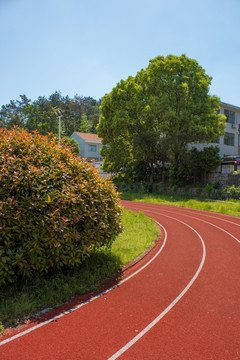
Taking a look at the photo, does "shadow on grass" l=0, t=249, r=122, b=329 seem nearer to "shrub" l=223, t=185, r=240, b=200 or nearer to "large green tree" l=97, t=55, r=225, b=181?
"shrub" l=223, t=185, r=240, b=200

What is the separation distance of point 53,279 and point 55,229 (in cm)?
135

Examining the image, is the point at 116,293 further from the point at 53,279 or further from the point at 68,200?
the point at 68,200

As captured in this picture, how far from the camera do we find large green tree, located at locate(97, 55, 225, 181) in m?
24.6

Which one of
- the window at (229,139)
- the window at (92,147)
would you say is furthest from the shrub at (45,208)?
the window at (92,147)

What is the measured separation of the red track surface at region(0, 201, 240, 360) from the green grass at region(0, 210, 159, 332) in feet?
1.27

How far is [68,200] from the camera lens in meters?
5.58

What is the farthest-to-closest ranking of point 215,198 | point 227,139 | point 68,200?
point 227,139 < point 215,198 < point 68,200

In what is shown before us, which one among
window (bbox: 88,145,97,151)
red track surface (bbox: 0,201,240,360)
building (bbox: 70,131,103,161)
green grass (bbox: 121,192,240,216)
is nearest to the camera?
red track surface (bbox: 0,201,240,360)

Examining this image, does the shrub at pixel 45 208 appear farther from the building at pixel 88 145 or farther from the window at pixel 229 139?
the building at pixel 88 145

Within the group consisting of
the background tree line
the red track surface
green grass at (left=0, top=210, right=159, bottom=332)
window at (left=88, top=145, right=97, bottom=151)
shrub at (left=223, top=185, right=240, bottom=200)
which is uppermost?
the background tree line

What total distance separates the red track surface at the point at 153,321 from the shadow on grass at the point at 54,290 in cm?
30

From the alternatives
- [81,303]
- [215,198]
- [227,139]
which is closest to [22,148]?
[81,303]

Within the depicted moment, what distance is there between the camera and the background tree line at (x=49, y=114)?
163ft

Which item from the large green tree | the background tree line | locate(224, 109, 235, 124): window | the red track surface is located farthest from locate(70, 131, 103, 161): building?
the red track surface
